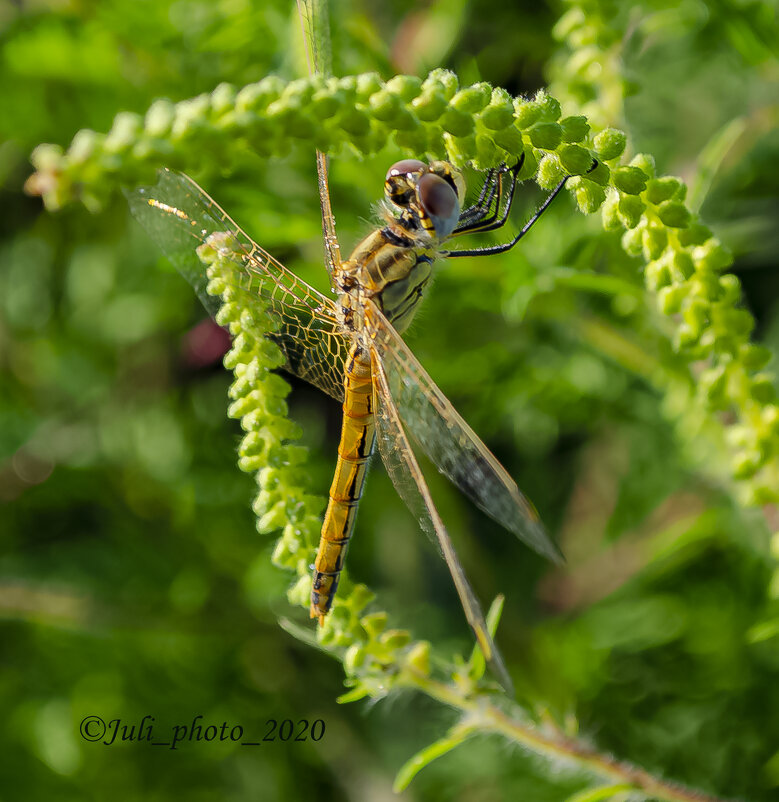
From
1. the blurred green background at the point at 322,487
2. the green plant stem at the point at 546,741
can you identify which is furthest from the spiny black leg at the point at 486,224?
the green plant stem at the point at 546,741

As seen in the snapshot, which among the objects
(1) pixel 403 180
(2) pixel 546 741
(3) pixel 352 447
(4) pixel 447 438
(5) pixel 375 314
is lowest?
(2) pixel 546 741

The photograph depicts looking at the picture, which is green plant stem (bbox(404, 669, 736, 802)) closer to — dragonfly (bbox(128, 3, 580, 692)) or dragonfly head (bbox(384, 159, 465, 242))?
dragonfly (bbox(128, 3, 580, 692))

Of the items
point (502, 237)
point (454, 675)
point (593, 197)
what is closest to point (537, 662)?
point (454, 675)

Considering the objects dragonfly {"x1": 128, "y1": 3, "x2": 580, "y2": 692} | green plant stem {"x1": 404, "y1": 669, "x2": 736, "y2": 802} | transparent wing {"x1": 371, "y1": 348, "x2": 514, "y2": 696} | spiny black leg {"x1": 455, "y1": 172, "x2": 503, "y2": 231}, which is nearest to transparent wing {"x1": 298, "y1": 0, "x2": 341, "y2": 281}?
dragonfly {"x1": 128, "y1": 3, "x2": 580, "y2": 692}

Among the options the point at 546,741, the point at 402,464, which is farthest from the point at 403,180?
the point at 546,741

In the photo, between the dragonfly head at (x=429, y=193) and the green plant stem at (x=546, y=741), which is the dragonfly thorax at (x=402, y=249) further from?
the green plant stem at (x=546, y=741)

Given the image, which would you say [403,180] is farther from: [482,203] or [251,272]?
[251,272]

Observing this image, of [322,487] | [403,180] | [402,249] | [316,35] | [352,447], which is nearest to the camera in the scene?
[316,35]

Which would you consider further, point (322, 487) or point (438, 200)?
point (322, 487)
